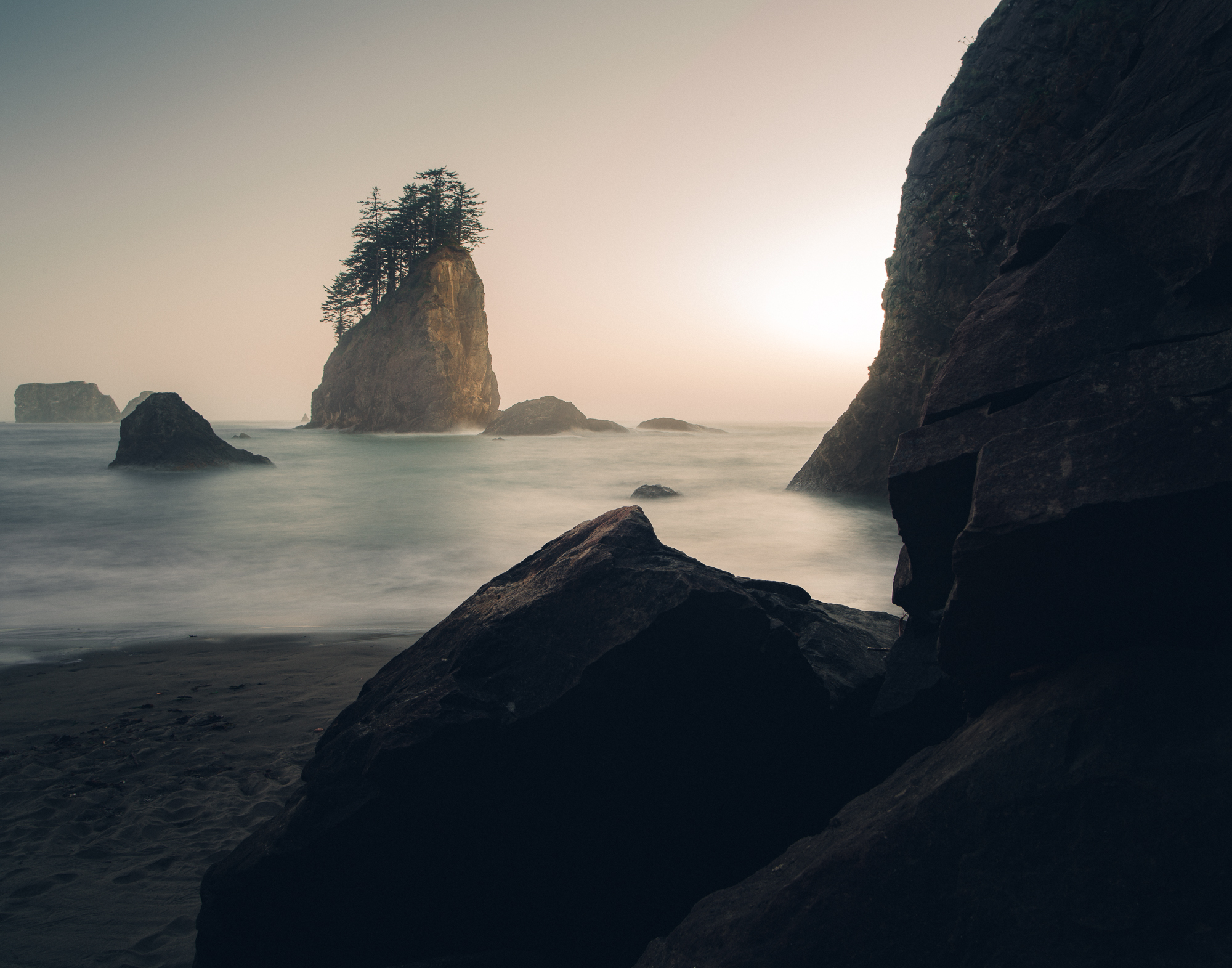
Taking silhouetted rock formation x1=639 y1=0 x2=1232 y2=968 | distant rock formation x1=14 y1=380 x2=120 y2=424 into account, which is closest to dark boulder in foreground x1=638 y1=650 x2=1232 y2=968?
silhouetted rock formation x1=639 y1=0 x2=1232 y2=968

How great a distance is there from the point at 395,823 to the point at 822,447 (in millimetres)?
15854

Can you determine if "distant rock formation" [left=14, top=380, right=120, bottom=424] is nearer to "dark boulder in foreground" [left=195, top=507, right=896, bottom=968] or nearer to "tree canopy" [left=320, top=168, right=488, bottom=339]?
"tree canopy" [left=320, top=168, right=488, bottom=339]

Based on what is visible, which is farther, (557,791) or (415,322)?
(415,322)

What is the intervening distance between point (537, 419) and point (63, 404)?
10021 centimetres

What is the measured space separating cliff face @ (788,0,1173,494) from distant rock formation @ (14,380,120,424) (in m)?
126

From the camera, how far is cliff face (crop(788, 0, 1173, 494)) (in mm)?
9461

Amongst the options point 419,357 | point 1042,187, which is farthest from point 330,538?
point 419,357

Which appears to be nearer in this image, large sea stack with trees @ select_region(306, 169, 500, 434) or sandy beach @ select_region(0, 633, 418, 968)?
sandy beach @ select_region(0, 633, 418, 968)

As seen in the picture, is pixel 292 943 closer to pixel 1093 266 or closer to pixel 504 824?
pixel 504 824

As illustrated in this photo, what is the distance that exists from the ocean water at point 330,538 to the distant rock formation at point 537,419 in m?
22.3

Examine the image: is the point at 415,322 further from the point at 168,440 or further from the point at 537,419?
A: the point at 168,440

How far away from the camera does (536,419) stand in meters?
52.0

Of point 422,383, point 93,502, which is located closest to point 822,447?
point 93,502

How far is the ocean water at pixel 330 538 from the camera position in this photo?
9.88 m
